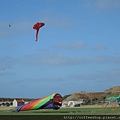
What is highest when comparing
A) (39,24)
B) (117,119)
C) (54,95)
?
(39,24)

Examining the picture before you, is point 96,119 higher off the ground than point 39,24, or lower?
lower

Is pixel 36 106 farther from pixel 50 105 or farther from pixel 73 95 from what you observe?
pixel 73 95

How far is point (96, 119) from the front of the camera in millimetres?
27516

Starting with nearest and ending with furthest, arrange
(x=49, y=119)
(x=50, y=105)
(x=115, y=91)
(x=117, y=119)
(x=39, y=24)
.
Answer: (x=117, y=119) < (x=49, y=119) < (x=39, y=24) < (x=50, y=105) < (x=115, y=91)

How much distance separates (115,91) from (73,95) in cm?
2520

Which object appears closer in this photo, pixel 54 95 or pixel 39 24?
pixel 39 24

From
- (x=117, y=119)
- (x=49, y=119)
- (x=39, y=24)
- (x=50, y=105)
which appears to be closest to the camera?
(x=117, y=119)

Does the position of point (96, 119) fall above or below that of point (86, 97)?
below

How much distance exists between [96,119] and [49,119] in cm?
443

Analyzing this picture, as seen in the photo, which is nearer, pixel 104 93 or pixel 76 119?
pixel 76 119

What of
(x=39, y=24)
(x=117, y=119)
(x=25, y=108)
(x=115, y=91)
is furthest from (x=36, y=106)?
(x=115, y=91)

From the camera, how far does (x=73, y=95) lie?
652 ft

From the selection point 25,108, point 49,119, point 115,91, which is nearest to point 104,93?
point 115,91

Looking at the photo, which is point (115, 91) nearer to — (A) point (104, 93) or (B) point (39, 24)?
(A) point (104, 93)
